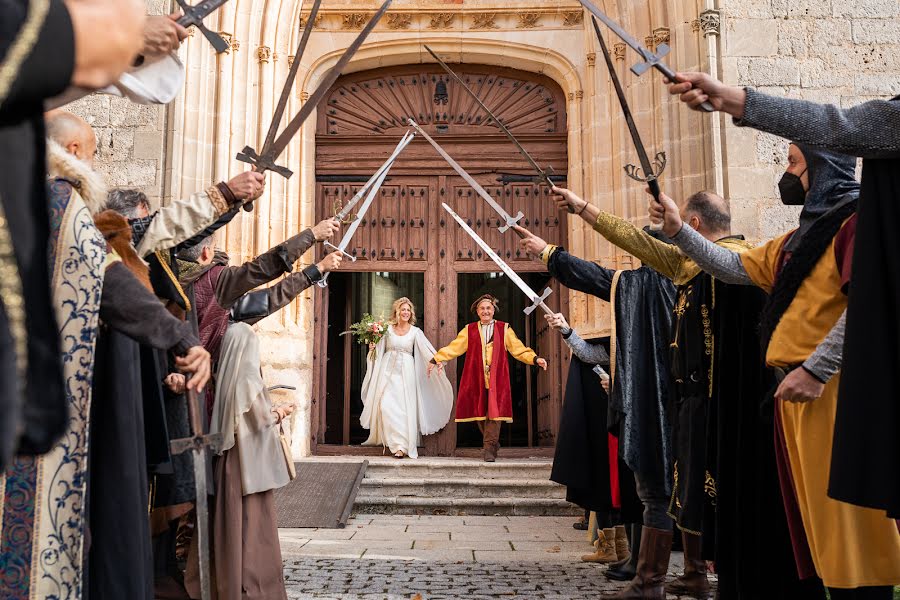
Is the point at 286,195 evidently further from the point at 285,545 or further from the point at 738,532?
the point at 738,532

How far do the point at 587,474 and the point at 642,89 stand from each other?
445 cm

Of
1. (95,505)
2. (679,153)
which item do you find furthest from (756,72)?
(95,505)

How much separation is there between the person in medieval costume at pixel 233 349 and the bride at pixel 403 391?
465cm

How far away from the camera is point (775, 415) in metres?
2.57

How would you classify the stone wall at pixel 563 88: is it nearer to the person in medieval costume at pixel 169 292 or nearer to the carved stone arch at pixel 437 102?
the carved stone arch at pixel 437 102

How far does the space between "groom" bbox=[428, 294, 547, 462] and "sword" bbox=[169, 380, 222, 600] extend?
5.91 metres

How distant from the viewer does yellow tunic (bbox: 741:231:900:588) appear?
218cm

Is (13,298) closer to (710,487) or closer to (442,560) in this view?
(710,487)

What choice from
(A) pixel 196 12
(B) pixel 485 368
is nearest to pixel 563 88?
(B) pixel 485 368

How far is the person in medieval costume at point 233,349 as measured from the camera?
10.4 feet

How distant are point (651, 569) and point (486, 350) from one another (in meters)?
5.29

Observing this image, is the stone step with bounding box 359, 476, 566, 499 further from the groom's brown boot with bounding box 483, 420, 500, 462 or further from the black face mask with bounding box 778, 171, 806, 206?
the black face mask with bounding box 778, 171, 806, 206

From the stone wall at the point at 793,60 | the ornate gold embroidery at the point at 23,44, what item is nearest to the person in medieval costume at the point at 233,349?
the ornate gold embroidery at the point at 23,44

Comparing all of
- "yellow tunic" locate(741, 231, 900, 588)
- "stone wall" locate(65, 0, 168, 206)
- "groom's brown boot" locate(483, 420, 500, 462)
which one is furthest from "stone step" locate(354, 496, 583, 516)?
"yellow tunic" locate(741, 231, 900, 588)
